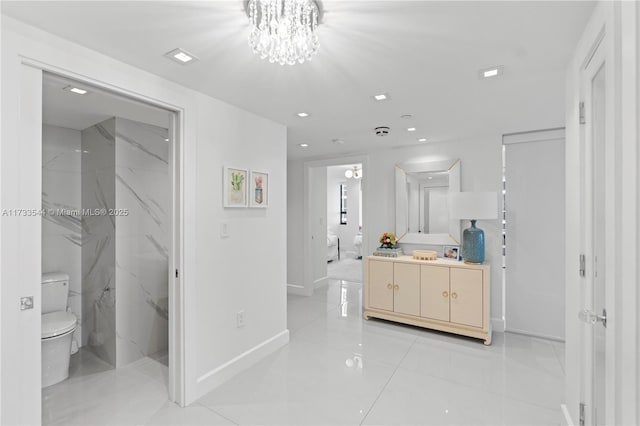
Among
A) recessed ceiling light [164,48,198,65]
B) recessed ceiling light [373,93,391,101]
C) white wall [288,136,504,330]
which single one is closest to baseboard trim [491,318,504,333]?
white wall [288,136,504,330]

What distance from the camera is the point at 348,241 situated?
9156 millimetres

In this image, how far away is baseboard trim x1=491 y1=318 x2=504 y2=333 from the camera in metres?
3.60

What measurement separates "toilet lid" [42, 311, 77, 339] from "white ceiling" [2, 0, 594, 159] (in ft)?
7.02

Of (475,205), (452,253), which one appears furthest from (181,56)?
(452,253)

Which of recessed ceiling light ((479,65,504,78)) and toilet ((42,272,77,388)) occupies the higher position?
recessed ceiling light ((479,65,504,78))

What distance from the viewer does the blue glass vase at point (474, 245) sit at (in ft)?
11.1

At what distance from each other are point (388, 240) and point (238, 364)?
2.34 metres

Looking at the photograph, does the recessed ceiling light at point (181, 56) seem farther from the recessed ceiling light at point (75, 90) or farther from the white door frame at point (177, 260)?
the recessed ceiling light at point (75, 90)

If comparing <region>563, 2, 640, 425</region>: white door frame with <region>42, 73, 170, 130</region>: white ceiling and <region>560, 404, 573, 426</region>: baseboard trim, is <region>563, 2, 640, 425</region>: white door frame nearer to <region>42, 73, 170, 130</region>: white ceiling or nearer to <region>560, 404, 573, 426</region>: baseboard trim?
<region>560, 404, 573, 426</region>: baseboard trim

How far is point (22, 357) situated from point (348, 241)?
26.3 ft

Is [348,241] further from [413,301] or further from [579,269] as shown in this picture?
[579,269]

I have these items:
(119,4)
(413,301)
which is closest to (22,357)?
(119,4)

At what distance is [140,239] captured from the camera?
9.80 ft

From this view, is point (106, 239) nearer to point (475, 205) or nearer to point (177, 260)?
point (177, 260)
